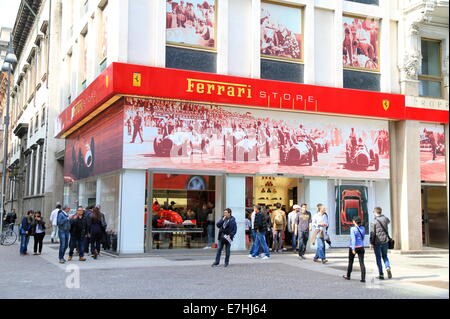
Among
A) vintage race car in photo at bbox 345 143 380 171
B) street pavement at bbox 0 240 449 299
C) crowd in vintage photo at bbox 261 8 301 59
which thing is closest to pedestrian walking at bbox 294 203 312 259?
street pavement at bbox 0 240 449 299

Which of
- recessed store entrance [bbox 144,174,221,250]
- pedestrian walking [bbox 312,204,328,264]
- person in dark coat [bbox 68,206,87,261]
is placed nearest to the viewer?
pedestrian walking [bbox 312,204,328,264]

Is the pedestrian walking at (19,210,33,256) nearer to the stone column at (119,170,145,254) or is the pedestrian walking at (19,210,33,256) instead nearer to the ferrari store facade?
the ferrari store facade

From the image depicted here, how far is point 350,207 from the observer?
19391 millimetres

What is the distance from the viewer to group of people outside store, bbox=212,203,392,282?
1108 centimetres

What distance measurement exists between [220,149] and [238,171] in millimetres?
1020

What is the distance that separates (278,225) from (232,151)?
308cm

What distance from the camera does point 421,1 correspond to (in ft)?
62.6

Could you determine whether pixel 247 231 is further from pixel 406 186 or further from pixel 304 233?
pixel 406 186

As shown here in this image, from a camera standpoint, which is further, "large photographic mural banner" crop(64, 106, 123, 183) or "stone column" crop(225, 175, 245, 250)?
"stone column" crop(225, 175, 245, 250)

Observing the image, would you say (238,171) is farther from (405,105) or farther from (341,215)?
(405,105)

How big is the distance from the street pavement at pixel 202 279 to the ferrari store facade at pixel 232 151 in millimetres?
1880

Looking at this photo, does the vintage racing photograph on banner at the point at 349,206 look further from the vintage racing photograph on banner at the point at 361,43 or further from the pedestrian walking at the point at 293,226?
the vintage racing photograph on banner at the point at 361,43
